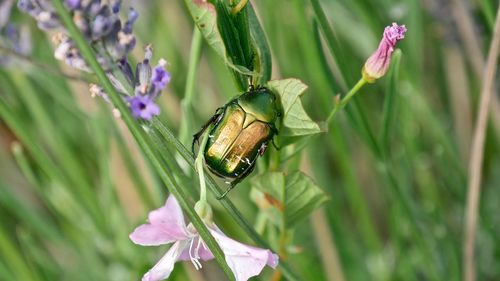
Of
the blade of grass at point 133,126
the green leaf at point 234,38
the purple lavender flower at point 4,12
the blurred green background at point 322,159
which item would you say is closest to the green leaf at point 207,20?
the green leaf at point 234,38

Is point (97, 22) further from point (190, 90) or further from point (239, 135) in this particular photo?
point (190, 90)

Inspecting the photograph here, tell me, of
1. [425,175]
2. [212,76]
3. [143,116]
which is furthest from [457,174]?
[143,116]

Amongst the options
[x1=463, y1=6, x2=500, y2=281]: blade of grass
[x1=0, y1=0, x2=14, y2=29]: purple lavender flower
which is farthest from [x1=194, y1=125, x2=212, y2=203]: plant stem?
[x1=0, y1=0, x2=14, y2=29]: purple lavender flower

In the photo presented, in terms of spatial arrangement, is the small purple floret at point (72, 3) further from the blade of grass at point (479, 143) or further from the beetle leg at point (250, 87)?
the blade of grass at point (479, 143)

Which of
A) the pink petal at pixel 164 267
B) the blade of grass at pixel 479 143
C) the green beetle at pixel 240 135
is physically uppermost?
the green beetle at pixel 240 135

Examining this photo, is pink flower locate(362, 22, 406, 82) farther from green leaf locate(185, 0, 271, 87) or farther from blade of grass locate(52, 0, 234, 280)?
blade of grass locate(52, 0, 234, 280)
